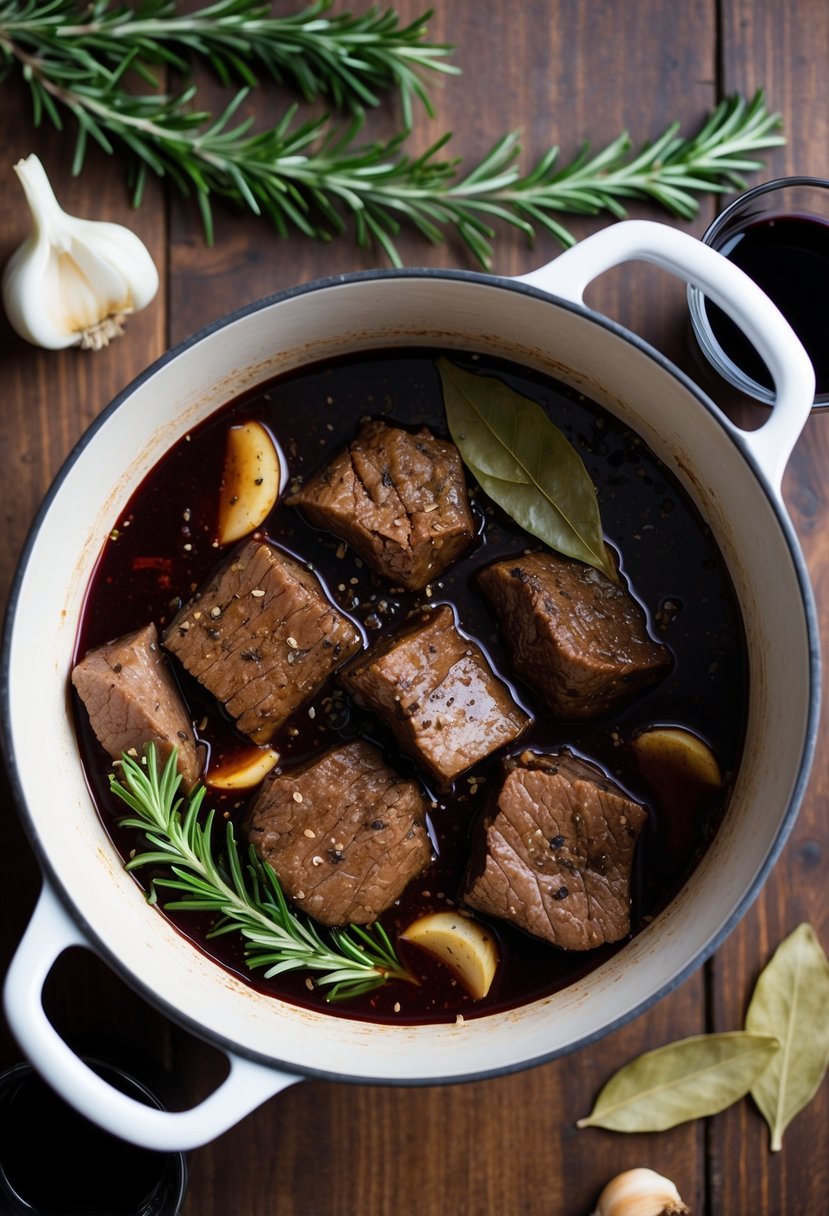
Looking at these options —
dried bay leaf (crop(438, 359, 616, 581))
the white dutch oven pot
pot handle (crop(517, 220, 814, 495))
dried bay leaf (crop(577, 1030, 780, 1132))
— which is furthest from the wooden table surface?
pot handle (crop(517, 220, 814, 495))

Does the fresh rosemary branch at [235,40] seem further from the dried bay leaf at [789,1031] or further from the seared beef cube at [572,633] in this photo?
the dried bay leaf at [789,1031]

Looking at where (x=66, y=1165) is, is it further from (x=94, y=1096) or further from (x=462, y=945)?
(x=462, y=945)

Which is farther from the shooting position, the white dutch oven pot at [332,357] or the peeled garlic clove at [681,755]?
the peeled garlic clove at [681,755]

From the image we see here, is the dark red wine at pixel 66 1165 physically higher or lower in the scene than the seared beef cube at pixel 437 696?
lower

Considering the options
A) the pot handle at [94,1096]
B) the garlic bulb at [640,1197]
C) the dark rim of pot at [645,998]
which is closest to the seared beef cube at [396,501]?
the dark rim of pot at [645,998]

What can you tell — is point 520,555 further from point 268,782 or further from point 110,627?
point 110,627

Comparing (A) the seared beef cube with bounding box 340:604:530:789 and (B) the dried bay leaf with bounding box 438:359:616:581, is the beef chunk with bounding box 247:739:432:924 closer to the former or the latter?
(A) the seared beef cube with bounding box 340:604:530:789

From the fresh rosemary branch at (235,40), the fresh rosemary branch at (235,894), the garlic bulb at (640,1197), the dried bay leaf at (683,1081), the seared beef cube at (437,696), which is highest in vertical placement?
the fresh rosemary branch at (235,40)
